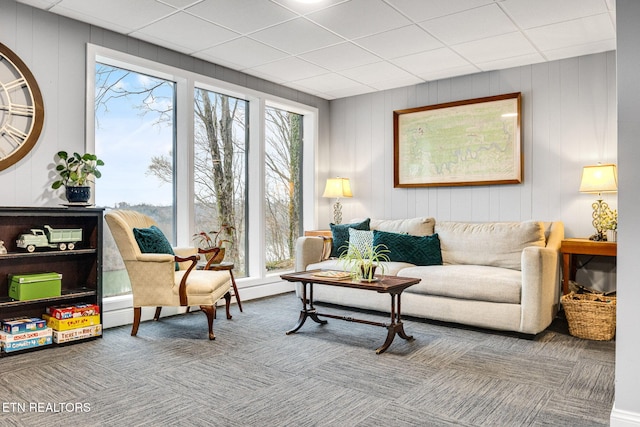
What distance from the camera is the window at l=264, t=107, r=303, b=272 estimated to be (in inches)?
221

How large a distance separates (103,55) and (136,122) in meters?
0.67

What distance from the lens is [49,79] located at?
357 cm

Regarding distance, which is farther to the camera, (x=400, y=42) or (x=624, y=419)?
(x=400, y=42)

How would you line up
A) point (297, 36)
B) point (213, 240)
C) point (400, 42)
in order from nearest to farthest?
point (297, 36)
point (400, 42)
point (213, 240)

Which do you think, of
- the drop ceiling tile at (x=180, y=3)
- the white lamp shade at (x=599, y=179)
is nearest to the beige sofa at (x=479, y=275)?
the white lamp shade at (x=599, y=179)

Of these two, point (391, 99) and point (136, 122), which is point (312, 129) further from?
point (136, 122)

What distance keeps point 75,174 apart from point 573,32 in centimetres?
420

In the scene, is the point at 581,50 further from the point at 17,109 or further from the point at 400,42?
the point at 17,109

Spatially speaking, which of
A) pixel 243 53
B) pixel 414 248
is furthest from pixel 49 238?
pixel 414 248

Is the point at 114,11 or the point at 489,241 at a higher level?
the point at 114,11

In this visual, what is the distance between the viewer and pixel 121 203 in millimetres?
4180

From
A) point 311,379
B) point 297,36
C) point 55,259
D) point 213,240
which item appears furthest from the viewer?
point 213,240

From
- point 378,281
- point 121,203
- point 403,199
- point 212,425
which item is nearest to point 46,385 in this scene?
point 212,425

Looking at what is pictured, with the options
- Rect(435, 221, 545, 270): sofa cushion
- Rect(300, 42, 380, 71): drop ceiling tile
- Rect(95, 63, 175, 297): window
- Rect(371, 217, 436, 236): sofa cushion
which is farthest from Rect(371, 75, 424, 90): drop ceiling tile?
Rect(95, 63, 175, 297): window
